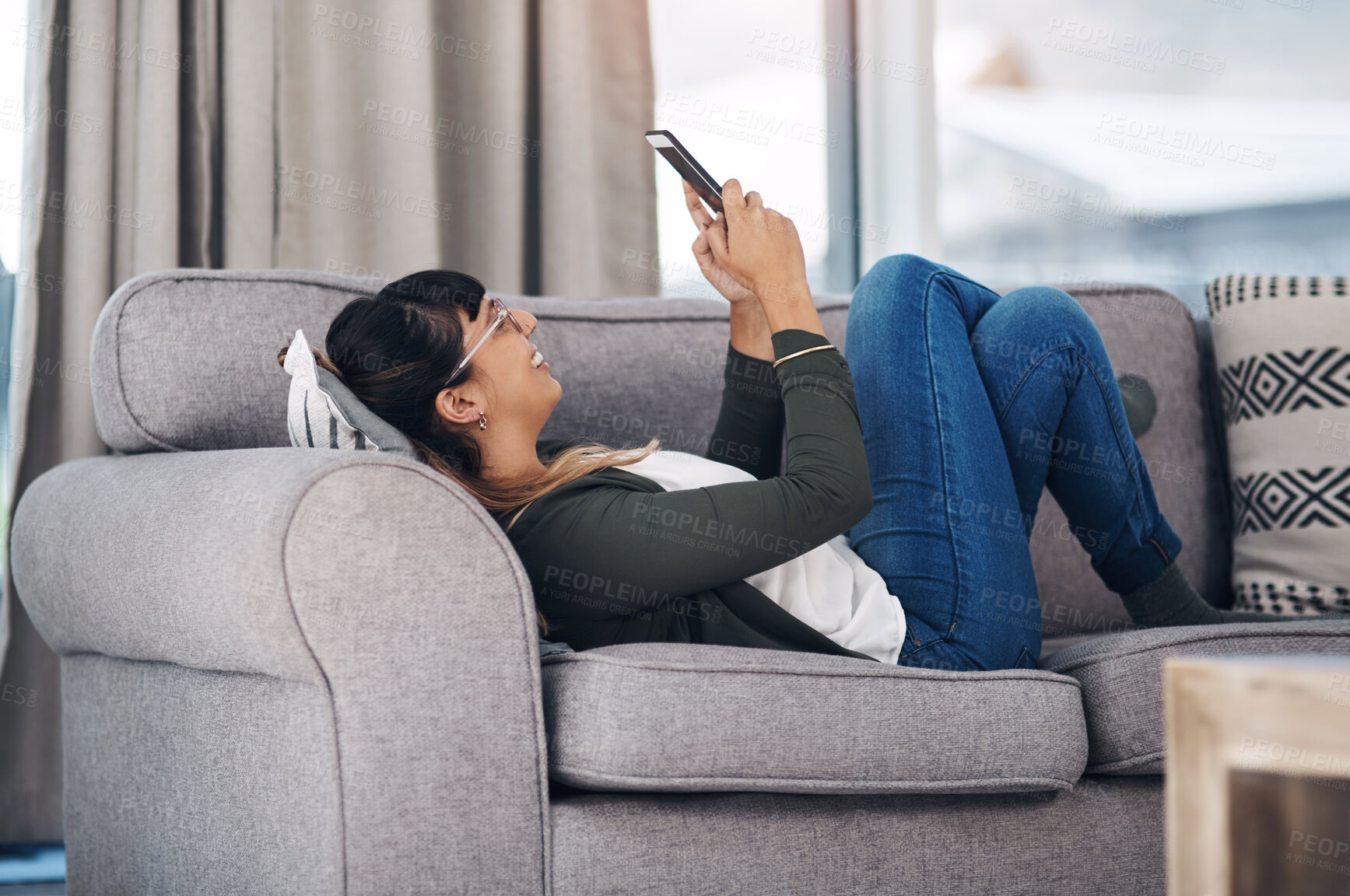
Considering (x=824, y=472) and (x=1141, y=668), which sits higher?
(x=824, y=472)

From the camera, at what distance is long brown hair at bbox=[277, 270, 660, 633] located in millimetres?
1154

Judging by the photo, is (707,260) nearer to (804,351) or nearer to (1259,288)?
(804,351)

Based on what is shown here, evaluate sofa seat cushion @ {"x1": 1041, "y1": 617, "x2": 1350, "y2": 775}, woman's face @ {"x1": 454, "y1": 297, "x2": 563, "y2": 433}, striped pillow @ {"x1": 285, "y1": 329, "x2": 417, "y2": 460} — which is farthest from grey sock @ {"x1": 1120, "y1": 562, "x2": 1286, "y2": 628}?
striped pillow @ {"x1": 285, "y1": 329, "x2": 417, "y2": 460}

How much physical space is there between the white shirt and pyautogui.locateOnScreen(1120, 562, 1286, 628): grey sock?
36 centimetres

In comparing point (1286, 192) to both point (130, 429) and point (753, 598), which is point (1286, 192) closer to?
point (753, 598)

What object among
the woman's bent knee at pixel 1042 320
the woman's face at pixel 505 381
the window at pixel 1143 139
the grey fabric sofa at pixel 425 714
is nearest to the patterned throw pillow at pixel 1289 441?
the grey fabric sofa at pixel 425 714

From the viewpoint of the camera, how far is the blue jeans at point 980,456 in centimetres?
122

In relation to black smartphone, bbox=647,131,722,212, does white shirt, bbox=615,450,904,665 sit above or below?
below

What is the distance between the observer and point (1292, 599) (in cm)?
154

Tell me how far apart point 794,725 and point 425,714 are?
33 centimetres

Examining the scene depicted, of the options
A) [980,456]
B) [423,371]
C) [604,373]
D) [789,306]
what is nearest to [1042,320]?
[980,456]

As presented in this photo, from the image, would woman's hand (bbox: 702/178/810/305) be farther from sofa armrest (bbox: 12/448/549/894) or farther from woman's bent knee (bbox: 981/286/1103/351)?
sofa armrest (bbox: 12/448/549/894)

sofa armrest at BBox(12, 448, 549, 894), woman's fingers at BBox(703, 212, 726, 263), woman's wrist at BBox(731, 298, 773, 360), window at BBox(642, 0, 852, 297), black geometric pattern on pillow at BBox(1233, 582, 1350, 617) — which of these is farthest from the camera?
window at BBox(642, 0, 852, 297)

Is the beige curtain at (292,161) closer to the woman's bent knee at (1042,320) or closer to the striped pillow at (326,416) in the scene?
the striped pillow at (326,416)
